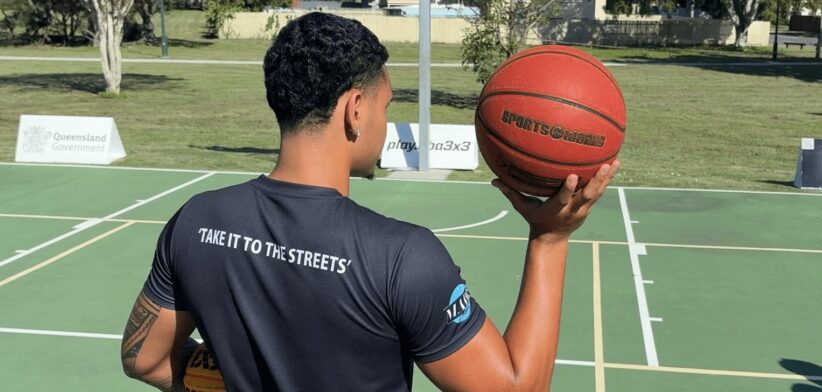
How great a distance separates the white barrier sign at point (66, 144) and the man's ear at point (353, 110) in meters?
16.3

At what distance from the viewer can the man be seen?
2.31 meters

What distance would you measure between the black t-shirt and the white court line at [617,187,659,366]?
21.2 ft

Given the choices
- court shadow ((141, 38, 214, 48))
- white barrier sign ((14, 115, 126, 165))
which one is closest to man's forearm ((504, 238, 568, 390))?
white barrier sign ((14, 115, 126, 165))

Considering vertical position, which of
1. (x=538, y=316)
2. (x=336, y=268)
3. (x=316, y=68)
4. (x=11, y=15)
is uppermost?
(x=11, y=15)

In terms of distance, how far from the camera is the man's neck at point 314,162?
8.05ft

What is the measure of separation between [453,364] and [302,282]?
42 centimetres

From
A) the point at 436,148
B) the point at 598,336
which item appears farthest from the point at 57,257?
the point at 436,148

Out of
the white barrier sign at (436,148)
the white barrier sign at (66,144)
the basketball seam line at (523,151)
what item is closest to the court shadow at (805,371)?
the basketball seam line at (523,151)

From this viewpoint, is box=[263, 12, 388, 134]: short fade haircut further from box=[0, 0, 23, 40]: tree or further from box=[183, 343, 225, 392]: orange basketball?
box=[0, 0, 23, 40]: tree

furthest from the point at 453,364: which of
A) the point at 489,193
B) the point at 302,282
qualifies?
the point at 489,193

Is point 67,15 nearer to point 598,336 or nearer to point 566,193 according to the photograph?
point 598,336

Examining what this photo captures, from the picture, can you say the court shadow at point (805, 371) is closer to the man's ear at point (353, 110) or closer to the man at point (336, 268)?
the man at point (336, 268)

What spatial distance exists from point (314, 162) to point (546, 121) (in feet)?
3.40

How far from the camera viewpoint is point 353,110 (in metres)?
2.45
